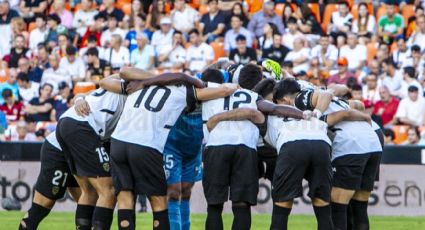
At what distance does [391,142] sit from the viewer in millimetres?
21578

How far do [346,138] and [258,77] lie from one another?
1.25 meters

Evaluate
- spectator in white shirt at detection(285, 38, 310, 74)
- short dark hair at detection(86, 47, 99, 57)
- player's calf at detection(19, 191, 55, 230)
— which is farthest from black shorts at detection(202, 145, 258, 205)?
short dark hair at detection(86, 47, 99, 57)

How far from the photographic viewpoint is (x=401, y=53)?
23.6 metres

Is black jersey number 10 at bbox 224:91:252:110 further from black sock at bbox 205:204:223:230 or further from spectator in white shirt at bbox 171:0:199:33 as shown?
spectator in white shirt at bbox 171:0:199:33

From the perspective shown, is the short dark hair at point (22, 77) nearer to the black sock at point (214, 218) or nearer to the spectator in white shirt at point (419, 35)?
the spectator in white shirt at point (419, 35)

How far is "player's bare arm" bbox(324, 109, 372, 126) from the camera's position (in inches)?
540

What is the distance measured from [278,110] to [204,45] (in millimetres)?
11193

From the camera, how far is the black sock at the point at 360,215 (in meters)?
13.9

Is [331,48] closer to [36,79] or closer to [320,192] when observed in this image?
[36,79]

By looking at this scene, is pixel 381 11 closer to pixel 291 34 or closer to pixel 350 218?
pixel 291 34

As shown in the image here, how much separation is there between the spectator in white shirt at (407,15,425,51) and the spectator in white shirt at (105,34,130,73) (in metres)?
5.78

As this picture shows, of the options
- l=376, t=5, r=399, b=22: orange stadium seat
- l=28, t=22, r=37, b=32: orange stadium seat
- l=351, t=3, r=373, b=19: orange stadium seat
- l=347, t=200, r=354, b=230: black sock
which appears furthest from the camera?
l=28, t=22, r=37, b=32: orange stadium seat

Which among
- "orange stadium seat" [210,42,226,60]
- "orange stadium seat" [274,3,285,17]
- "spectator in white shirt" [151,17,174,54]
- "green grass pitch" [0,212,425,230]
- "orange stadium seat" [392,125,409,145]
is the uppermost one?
"orange stadium seat" [274,3,285,17]

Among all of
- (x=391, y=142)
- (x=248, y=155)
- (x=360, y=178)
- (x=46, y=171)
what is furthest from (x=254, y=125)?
(x=391, y=142)
